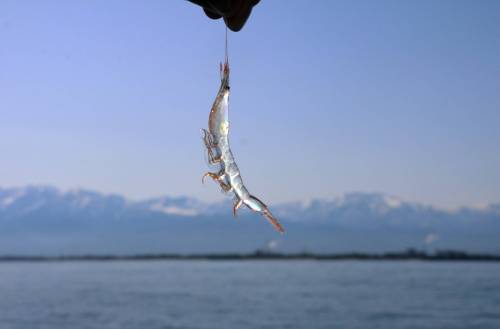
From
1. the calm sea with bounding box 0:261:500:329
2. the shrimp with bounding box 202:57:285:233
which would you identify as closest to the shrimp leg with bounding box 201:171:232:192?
the shrimp with bounding box 202:57:285:233

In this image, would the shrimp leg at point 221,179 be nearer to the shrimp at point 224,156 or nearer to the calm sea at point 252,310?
the shrimp at point 224,156

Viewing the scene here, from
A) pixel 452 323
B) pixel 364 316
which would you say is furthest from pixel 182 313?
pixel 452 323

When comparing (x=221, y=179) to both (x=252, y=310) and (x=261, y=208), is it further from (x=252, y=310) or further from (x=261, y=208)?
(x=252, y=310)

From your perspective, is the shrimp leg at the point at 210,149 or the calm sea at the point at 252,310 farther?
the calm sea at the point at 252,310

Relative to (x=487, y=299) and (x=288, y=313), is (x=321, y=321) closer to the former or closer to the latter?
(x=288, y=313)

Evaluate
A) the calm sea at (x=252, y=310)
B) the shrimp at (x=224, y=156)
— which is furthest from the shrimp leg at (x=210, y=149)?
the calm sea at (x=252, y=310)

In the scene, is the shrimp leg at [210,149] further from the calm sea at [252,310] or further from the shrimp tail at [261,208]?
the calm sea at [252,310]

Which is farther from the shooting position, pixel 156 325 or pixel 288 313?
pixel 288 313

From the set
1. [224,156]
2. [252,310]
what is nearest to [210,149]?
[224,156]
